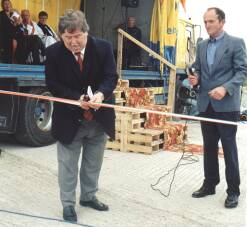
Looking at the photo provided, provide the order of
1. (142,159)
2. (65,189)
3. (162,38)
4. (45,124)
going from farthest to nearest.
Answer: (162,38) < (45,124) < (142,159) < (65,189)

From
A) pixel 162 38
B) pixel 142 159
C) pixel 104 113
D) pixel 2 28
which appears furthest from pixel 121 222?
pixel 162 38

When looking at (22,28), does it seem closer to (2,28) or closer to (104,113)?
(2,28)

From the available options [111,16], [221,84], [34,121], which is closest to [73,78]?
[221,84]

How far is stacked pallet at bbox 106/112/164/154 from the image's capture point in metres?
7.58

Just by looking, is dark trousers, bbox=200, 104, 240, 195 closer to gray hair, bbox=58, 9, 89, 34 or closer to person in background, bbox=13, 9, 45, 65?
gray hair, bbox=58, 9, 89, 34

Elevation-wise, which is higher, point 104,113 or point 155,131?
point 104,113

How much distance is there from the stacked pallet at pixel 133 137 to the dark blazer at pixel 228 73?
2.79 metres

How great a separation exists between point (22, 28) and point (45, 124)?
2541 mm

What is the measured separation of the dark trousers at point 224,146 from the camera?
4.75 m

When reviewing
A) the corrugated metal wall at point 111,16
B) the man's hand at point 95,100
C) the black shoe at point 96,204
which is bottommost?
the black shoe at point 96,204

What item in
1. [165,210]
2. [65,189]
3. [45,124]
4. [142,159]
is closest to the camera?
[65,189]

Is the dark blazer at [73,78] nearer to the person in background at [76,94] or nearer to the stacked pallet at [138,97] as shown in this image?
the person in background at [76,94]

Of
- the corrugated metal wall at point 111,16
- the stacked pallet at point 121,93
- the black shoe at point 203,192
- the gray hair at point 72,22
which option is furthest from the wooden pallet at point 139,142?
the corrugated metal wall at point 111,16

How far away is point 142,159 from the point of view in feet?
23.4
